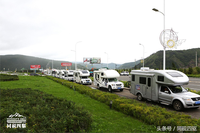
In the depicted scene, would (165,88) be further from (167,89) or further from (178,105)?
(178,105)

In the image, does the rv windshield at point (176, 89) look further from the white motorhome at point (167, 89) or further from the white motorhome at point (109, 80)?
the white motorhome at point (109, 80)

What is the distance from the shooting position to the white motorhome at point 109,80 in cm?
1725

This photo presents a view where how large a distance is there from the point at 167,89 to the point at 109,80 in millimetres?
9268

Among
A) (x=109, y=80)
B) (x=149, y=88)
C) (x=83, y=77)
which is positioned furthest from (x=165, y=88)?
(x=83, y=77)

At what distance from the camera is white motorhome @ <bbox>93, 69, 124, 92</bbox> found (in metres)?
17.3

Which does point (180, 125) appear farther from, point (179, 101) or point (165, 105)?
point (165, 105)

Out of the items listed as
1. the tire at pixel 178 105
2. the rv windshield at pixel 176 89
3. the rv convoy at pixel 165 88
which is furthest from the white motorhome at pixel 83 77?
the tire at pixel 178 105

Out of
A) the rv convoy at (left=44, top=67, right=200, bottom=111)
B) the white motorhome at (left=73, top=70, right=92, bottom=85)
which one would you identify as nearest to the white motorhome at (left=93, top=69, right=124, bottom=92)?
the rv convoy at (left=44, top=67, right=200, bottom=111)

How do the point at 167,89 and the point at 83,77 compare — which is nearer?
the point at 167,89

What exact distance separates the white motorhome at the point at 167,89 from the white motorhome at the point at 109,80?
16.3 ft

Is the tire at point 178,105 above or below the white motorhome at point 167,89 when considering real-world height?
below

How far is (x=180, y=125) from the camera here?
5.60 m

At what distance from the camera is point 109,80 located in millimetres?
18641

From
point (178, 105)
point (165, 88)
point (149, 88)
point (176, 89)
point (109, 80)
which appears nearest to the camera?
point (178, 105)
